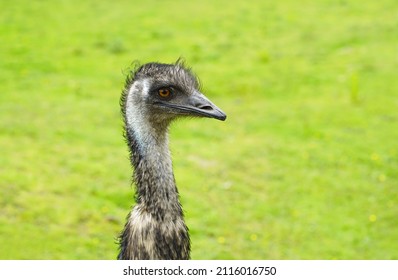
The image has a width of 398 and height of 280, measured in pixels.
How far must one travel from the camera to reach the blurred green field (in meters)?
8.16

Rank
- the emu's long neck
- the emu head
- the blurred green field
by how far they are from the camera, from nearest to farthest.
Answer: the emu's long neck < the emu head < the blurred green field

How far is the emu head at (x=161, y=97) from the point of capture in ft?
15.4

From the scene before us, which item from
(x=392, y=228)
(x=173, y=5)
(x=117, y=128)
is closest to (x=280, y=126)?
(x=117, y=128)

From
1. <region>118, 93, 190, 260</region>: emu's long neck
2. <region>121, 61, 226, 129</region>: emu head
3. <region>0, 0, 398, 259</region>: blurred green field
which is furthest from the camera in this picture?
<region>0, 0, 398, 259</region>: blurred green field

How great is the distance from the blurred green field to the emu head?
3.03 meters

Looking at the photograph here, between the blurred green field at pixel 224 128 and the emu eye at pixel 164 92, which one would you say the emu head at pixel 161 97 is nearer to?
the emu eye at pixel 164 92

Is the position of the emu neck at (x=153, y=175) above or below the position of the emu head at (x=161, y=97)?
below

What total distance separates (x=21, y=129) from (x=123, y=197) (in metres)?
2.02

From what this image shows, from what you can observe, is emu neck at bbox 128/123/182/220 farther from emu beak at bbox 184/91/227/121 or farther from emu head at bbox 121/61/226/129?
emu beak at bbox 184/91/227/121

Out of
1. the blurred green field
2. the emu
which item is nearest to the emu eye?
the emu

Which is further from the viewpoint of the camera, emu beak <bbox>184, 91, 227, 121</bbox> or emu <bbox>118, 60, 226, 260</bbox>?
emu beak <bbox>184, 91, 227, 121</bbox>

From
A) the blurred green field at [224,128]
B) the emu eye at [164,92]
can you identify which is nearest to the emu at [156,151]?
the emu eye at [164,92]

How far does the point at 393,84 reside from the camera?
1219 centimetres

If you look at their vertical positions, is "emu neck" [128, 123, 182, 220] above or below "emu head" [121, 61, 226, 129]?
below
